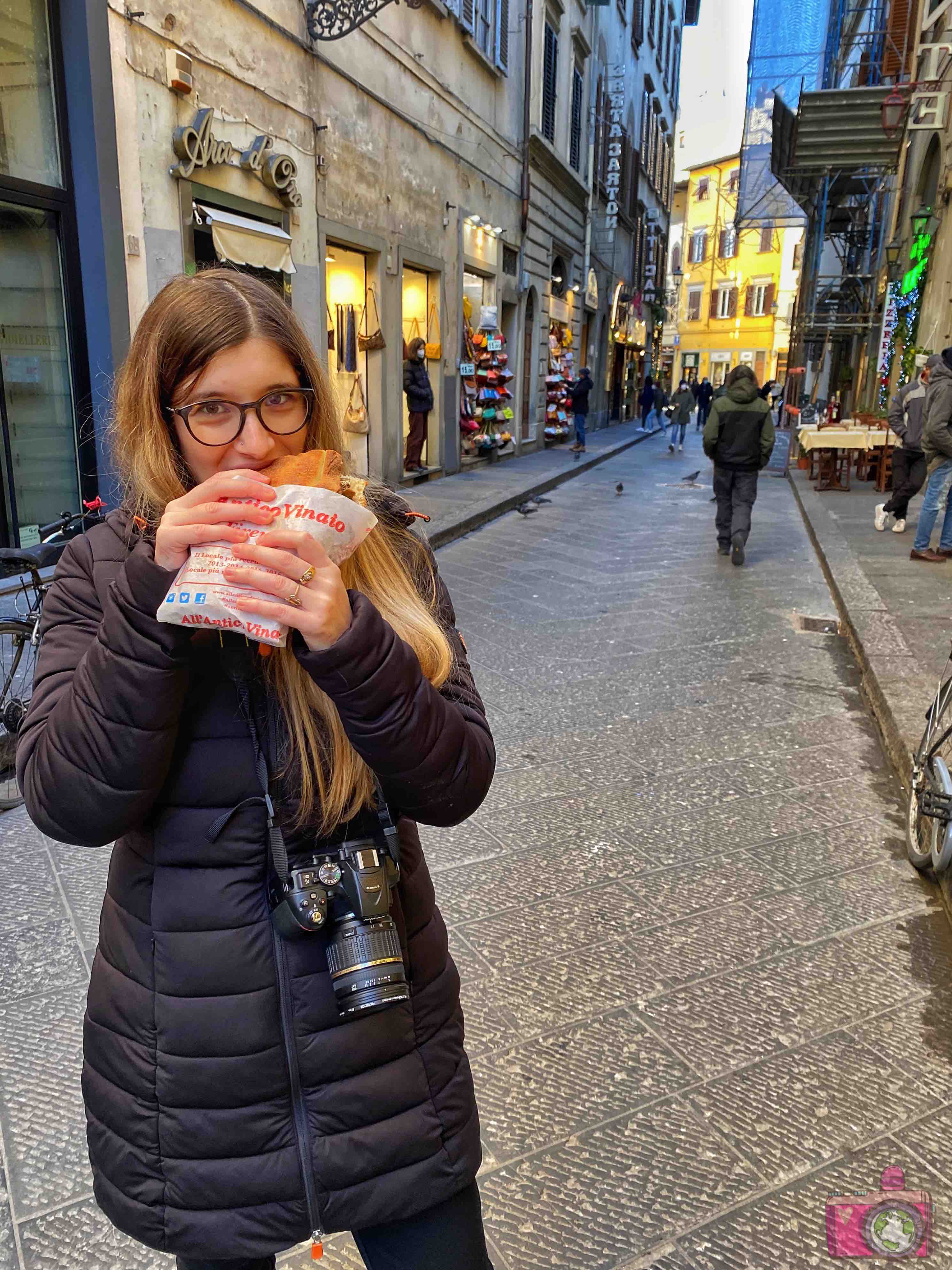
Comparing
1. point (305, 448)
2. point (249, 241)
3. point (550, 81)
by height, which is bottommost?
point (305, 448)

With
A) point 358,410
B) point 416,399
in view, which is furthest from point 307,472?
point 416,399

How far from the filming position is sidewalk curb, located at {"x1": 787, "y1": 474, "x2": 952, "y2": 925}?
125 inches

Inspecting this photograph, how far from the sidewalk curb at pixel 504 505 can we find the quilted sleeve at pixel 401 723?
356cm

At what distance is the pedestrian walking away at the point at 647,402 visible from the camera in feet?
88.4

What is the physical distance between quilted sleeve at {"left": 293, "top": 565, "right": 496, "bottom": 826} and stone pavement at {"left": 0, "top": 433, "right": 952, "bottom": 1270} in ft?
1.95

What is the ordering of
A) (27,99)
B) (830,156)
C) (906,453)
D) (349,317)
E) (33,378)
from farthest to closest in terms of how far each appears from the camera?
1. (830,156)
2. (349,317)
3. (906,453)
4. (33,378)
5. (27,99)

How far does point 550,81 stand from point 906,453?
13495mm

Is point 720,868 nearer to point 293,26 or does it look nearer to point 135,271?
point 135,271

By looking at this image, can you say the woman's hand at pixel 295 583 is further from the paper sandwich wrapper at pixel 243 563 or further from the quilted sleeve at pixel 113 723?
the quilted sleeve at pixel 113 723

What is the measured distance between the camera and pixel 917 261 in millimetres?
13641

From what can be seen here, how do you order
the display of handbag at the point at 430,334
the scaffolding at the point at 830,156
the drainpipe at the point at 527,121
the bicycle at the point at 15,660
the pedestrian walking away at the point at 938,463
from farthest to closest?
1. the drainpipe at the point at 527,121
2. the scaffolding at the point at 830,156
3. the display of handbag at the point at 430,334
4. the pedestrian walking away at the point at 938,463
5. the bicycle at the point at 15,660

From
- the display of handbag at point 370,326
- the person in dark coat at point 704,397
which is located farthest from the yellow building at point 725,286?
the display of handbag at point 370,326

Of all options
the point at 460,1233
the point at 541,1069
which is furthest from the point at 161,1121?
the point at 541,1069

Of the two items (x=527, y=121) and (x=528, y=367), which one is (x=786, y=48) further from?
(x=528, y=367)
